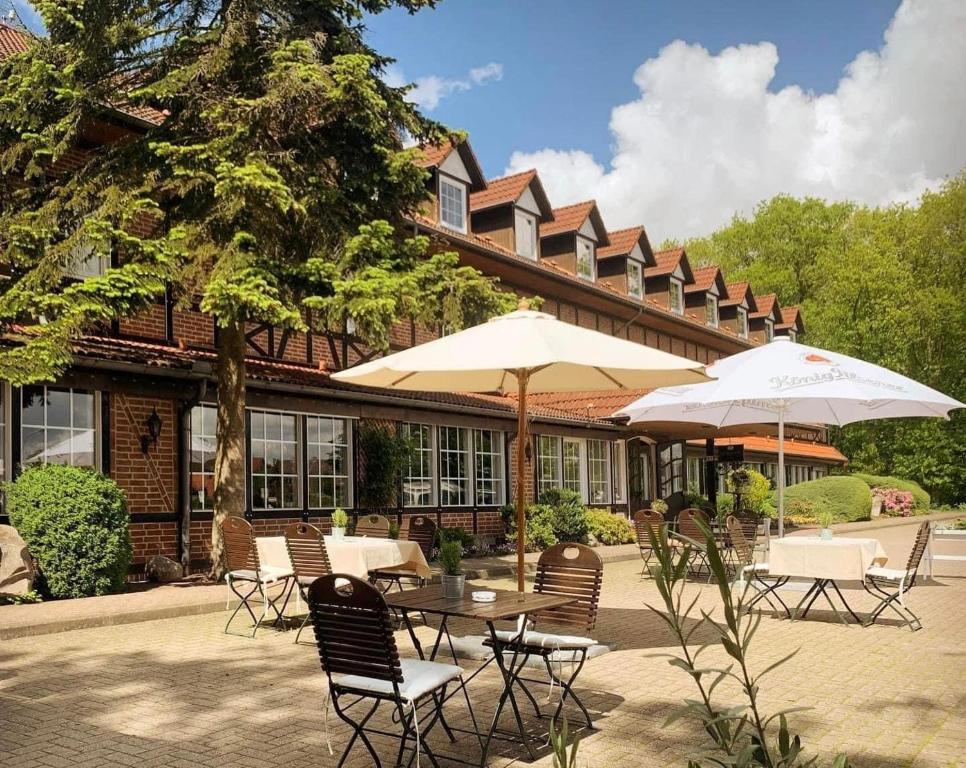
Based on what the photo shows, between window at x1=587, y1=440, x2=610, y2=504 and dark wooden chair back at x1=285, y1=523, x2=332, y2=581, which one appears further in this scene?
window at x1=587, y1=440, x2=610, y2=504

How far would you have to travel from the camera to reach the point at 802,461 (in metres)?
37.0

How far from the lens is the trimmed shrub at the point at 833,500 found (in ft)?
96.7

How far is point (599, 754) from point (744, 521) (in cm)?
952

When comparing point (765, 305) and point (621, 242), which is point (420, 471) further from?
point (765, 305)

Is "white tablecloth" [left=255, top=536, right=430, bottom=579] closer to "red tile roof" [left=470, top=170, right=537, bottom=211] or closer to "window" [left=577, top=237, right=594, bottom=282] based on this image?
"red tile roof" [left=470, top=170, right=537, bottom=211]

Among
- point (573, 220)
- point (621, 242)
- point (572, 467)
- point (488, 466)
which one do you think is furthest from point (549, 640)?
point (621, 242)

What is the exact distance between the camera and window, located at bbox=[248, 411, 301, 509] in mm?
14984

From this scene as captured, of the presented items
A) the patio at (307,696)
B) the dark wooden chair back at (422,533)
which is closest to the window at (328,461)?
the dark wooden chair back at (422,533)

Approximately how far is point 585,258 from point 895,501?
16112mm

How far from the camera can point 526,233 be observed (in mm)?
23844

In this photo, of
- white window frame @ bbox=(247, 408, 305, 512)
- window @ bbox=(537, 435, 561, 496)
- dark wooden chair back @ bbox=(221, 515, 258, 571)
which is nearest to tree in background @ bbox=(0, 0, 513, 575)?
white window frame @ bbox=(247, 408, 305, 512)

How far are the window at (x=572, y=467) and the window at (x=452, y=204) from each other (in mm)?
5607

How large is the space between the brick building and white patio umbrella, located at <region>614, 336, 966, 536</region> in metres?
4.65

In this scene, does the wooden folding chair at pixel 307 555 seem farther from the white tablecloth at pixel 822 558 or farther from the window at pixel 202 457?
the window at pixel 202 457
